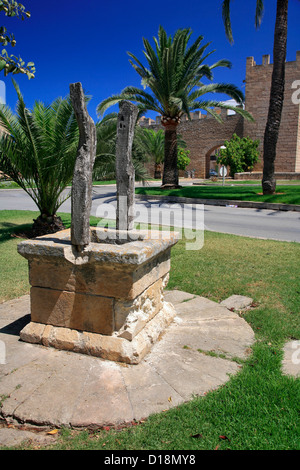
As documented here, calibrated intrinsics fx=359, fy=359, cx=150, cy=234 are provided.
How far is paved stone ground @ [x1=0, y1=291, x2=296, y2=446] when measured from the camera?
214 centimetres

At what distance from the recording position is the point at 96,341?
2805 mm

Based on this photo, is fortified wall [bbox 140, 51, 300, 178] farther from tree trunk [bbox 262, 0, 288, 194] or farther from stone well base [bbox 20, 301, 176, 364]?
stone well base [bbox 20, 301, 176, 364]

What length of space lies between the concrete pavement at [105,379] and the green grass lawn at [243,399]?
0.10 m

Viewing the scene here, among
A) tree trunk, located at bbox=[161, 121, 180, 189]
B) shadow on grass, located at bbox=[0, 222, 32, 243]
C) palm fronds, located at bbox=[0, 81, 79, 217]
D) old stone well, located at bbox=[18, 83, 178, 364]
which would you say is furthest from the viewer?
tree trunk, located at bbox=[161, 121, 180, 189]

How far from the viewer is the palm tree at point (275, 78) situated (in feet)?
39.7

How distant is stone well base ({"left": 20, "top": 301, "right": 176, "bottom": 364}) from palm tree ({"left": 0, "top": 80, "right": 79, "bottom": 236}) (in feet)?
15.2

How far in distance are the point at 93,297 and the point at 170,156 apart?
1443cm

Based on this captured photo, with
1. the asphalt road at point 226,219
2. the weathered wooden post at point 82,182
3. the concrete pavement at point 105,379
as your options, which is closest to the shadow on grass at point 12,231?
Answer: the asphalt road at point 226,219

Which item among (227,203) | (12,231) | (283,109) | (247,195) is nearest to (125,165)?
(12,231)

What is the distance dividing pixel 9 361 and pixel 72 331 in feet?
1.66

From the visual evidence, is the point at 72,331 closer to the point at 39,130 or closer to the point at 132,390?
the point at 132,390

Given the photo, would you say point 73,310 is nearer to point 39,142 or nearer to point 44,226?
point 39,142

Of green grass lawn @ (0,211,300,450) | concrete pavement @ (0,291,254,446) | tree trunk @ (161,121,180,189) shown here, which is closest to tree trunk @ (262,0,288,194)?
tree trunk @ (161,121,180,189)
